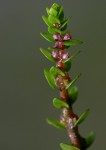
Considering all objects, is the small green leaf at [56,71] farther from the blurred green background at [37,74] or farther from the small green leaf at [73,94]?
the blurred green background at [37,74]

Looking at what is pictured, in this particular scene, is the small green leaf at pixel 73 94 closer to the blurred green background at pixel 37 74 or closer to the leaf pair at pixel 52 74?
the leaf pair at pixel 52 74

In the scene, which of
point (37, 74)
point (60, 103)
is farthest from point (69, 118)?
point (37, 74)

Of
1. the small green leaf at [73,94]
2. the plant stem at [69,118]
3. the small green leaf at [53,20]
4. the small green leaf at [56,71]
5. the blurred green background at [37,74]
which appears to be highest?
the small green leaf at [53,20]

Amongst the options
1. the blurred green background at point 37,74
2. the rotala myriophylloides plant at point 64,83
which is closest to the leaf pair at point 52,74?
the rotala myriophylloides plant at point 64,83

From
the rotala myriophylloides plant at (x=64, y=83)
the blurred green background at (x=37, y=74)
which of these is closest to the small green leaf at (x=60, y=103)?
the rotala myriophylloides plant at (x=64, y=83)

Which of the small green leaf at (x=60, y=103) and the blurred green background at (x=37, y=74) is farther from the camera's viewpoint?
the blurred green background at (x=37, y=74)

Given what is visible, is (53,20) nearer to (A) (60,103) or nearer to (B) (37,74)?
(A) (60,103)

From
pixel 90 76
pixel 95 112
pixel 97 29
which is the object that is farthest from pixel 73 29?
pixel 95 112

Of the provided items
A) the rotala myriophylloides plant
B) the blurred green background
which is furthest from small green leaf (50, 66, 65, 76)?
the blurred green background

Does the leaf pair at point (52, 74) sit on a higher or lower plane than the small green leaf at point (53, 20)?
lower
